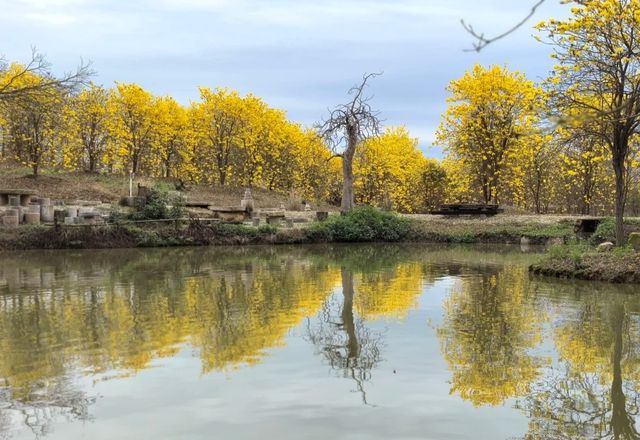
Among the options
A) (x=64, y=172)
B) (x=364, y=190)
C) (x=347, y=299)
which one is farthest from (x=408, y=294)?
(x=364, y=190)

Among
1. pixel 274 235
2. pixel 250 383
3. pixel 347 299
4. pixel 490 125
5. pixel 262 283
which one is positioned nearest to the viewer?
pixel 250 383

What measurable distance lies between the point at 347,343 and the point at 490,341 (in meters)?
1.98

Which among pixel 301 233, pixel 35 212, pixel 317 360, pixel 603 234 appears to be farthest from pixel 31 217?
pixel 603 234

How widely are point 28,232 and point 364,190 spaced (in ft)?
82.7

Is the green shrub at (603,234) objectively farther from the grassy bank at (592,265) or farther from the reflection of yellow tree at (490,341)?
the reflection of yellow tree at (490,341)

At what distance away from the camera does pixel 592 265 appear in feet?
49.5

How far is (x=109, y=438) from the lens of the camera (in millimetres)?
5211

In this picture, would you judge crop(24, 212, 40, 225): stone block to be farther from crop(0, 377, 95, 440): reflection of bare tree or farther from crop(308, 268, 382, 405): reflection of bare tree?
crop(0, 377, 95, 440): reflection of bare tree

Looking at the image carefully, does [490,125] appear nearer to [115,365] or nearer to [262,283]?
[262,283]

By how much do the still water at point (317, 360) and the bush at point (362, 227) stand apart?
44.1 feet

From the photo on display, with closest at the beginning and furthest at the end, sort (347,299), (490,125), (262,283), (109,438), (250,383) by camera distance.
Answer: (109,438)
(250,383)
(347,299)
(262,283)
(490,125)

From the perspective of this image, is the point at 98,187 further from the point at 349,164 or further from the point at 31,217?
the point at 349,164

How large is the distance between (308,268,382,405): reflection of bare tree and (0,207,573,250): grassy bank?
50.3 ft

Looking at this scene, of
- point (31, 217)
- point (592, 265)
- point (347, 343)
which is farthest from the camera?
point (31, 217)
